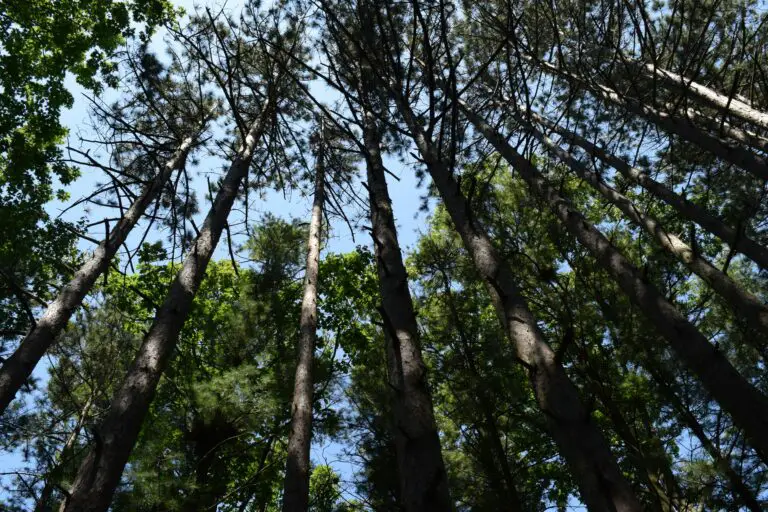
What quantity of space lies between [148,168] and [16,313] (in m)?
4.19

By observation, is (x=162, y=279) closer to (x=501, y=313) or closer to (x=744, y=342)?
(x=501, y=313)

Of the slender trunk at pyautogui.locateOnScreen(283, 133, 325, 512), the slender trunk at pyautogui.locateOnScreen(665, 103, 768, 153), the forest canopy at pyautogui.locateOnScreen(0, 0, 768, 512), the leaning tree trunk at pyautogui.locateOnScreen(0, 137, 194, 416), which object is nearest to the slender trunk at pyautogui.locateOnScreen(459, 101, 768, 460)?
the forest canopy at pyautogui.locateOnScreen(0, 0, 768, 512)

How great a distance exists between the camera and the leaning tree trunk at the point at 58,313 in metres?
5.46

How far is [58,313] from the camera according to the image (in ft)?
20.4

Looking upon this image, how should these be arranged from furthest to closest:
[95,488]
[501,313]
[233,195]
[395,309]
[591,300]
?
[591,300]
[233,195]
[395,309]
[95,488]
[501,313]

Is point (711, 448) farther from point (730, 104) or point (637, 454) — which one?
point (730, 104)

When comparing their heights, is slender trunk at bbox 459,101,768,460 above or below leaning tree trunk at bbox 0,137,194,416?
below

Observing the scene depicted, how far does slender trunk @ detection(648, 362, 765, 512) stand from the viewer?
5.02 meters

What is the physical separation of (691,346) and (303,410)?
4607mm

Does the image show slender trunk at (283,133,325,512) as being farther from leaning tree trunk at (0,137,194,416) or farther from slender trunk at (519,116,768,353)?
slender trunk at (519,116,768,353)

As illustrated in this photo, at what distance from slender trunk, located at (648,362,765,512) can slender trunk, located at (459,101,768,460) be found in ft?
2.16

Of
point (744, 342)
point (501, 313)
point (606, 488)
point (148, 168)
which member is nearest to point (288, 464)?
point (501, 313)

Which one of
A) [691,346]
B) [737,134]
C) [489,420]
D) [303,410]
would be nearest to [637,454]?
[691,346]

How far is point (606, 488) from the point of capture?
192 cm
